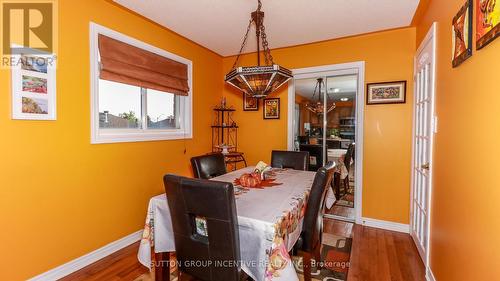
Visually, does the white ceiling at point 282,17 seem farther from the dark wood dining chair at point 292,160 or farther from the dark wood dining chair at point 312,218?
the dark wood dining chair at point 312,218

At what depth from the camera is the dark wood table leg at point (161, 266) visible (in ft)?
5.45

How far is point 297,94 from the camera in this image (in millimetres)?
3779

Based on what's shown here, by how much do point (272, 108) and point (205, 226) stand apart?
2.72 metres

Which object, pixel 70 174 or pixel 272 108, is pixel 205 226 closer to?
pixel 70 174

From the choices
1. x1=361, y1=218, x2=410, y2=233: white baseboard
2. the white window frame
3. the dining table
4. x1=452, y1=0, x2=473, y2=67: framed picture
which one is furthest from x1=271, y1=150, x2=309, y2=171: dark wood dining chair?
x1=452, y1=0, x2=473, y2=67: framed picture

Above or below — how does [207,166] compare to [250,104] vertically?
below

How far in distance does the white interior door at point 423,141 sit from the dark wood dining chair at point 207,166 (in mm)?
1968

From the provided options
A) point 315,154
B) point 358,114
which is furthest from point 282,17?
point 315,154

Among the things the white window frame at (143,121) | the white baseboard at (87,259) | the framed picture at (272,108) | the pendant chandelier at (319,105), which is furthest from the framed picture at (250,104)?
the white baseboard at (87,259)

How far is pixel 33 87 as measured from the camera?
186 cm

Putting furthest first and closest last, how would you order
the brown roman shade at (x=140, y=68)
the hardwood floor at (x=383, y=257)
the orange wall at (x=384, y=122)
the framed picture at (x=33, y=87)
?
1. the orange wall at (x=384, y=122)
2. the brown roman shade at (x=140, y=68)
3. the hardwood floor at (x=383, y=257)
4. the framed picture at (x=33, y=87)

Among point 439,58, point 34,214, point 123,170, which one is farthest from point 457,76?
point 34,214

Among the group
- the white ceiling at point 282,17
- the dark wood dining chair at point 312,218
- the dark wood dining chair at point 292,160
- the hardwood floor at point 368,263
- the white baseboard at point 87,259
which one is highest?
the white ceiling at point 282,17

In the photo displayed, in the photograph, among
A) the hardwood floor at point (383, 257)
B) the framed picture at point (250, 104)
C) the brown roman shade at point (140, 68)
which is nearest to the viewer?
the hardwood floor at point (383, 257)
